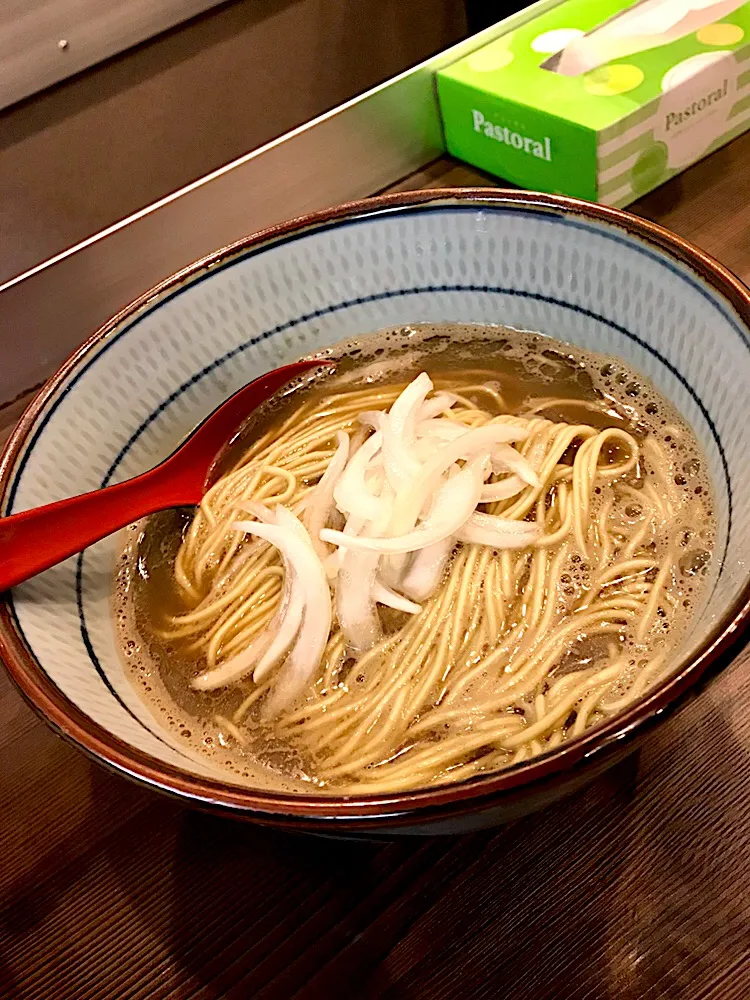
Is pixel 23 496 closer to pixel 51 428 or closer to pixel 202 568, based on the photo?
pixel 51 428

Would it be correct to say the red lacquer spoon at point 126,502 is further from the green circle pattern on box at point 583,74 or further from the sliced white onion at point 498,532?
the green circle pattern on box at point 583,74

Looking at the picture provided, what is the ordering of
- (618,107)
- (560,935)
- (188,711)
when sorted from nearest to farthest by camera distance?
(560,935)
(188,711)
(618,107)

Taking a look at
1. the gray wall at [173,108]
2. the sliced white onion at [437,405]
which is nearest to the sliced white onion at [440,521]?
the sliced white onion at [437,405]

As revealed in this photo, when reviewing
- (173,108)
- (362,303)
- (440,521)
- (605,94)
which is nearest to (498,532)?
(440,521)

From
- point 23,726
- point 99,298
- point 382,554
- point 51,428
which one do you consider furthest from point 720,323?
point 99,298

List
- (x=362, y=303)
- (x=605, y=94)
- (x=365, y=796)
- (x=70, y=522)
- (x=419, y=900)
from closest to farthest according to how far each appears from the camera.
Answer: (x=365, y=796) < (x=419, y=900) < (x=70, y=522) < (x=362, y=303) < (x=605, y=94)

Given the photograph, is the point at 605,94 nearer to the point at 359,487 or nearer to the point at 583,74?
the point at 583,74

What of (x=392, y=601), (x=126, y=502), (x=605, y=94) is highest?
(x=605, y=94)
